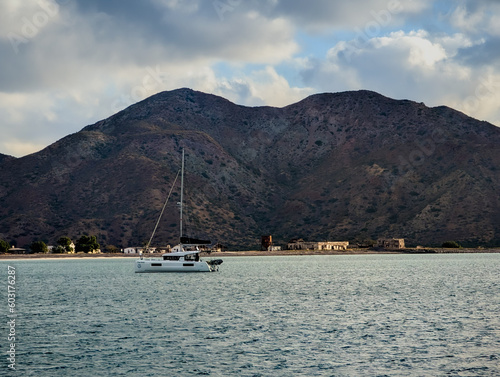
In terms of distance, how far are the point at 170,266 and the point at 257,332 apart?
6081 centimetres

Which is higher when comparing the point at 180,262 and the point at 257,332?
the point at 180,262

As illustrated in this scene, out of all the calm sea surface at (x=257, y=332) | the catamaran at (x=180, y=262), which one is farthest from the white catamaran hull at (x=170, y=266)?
the calm sea surface at (x=257, y=332)

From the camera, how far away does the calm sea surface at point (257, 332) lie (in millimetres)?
32719

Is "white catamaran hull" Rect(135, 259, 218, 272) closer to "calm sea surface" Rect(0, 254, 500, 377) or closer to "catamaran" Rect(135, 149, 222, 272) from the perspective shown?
"catamaran" Rect(135, 149, 222, 272)

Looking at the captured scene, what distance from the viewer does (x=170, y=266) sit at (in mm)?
102938

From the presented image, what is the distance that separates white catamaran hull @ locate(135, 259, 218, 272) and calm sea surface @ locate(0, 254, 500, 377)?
992 inches

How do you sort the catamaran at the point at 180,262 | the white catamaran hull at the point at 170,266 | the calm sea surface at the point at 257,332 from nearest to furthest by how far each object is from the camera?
the calm sea surface at the point at 257,332 < the white catamaran hull at the point at 170,266 < the catamaran at the point at 180,262

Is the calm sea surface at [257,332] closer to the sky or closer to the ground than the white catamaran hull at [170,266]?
closer to the ground

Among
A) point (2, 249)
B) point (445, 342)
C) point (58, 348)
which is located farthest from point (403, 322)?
point (2, 249)

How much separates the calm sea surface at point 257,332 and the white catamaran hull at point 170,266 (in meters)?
25.2

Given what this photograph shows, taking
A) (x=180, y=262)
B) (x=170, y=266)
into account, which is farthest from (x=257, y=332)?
(x=180, y=262)

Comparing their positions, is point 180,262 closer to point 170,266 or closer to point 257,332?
point 170,266

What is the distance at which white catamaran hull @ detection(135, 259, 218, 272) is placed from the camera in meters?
103

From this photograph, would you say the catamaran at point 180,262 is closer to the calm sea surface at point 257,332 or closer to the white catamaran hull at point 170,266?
the white catamaran hull at point 170,266
